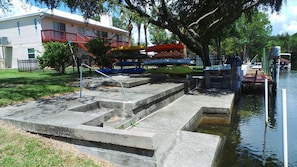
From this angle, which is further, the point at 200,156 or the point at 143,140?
the point at 200,156

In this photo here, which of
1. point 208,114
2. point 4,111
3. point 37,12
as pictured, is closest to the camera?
point 4,111

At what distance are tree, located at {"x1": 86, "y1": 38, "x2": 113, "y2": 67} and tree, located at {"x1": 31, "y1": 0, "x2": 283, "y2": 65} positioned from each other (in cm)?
286

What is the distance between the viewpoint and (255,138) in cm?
591

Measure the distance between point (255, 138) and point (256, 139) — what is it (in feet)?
0.27

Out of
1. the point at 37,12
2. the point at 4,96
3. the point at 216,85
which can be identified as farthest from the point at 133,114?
the point at 37,12

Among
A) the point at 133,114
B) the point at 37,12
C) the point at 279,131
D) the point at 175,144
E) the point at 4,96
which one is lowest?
the point at 279,131

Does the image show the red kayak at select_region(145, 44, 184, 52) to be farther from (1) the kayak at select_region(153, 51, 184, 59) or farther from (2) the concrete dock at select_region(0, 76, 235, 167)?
(2) the concrete dock at select_region(0, 76, 235, 167)

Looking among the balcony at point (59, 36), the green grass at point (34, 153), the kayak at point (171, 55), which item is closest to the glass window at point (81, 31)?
the balcony at point (59, 36)

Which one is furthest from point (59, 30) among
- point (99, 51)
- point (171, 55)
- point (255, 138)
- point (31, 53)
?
point (255, 138)

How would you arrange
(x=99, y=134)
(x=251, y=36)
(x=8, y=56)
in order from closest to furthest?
(x=99, y=134) < (x=8, y=56) < (x=251, y=36)

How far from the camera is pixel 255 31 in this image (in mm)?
47594

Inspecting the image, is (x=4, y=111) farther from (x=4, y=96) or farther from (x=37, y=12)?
(x=37, y=12)

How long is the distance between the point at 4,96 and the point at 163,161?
15.6 feet

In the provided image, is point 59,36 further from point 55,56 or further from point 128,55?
point 128,55
